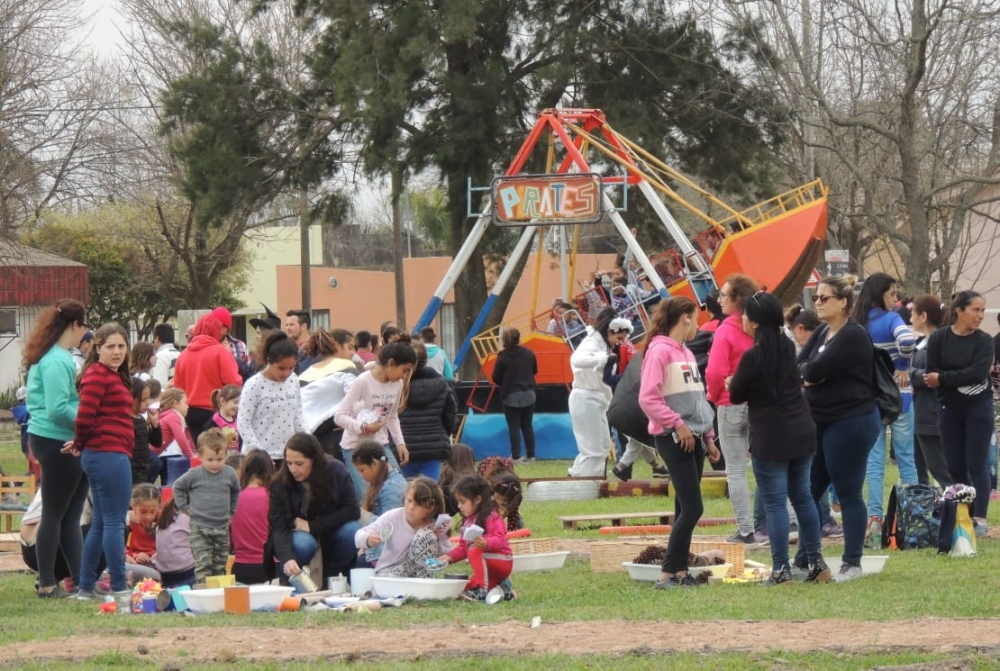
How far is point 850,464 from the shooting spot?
9.16 meters

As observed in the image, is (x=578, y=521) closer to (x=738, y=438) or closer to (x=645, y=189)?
(x=738, y=438)

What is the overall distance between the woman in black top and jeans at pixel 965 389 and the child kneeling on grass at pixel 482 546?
3.63m

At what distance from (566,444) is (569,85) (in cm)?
1110

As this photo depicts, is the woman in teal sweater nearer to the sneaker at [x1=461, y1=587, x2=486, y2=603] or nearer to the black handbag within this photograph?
the sneaker at [x1=461, y1=587, x2=486, y2=603]

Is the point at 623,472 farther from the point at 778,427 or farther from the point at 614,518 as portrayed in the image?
the point at 778,427

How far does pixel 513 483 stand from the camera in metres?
10.9

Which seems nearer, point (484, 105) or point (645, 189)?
point (645, 189)

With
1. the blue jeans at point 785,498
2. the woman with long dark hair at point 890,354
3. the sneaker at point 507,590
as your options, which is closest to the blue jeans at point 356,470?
the sneaker at point 507,590

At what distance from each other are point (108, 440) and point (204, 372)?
4.30 metres

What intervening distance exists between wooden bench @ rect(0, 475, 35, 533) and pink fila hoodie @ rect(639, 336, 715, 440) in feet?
23.5

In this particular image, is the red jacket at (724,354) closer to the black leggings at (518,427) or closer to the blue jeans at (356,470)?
the blue jeans at (356,470)

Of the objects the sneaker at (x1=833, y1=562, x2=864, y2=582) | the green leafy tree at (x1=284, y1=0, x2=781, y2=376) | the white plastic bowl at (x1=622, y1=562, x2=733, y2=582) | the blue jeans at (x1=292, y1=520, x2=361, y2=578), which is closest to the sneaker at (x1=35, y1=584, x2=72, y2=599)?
the blue jeans at (x1=292, y1=520, x2=361, y2=578)

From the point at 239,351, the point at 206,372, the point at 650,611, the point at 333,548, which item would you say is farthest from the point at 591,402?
the point at 650,611

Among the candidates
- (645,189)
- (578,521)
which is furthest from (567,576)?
(645,189)
